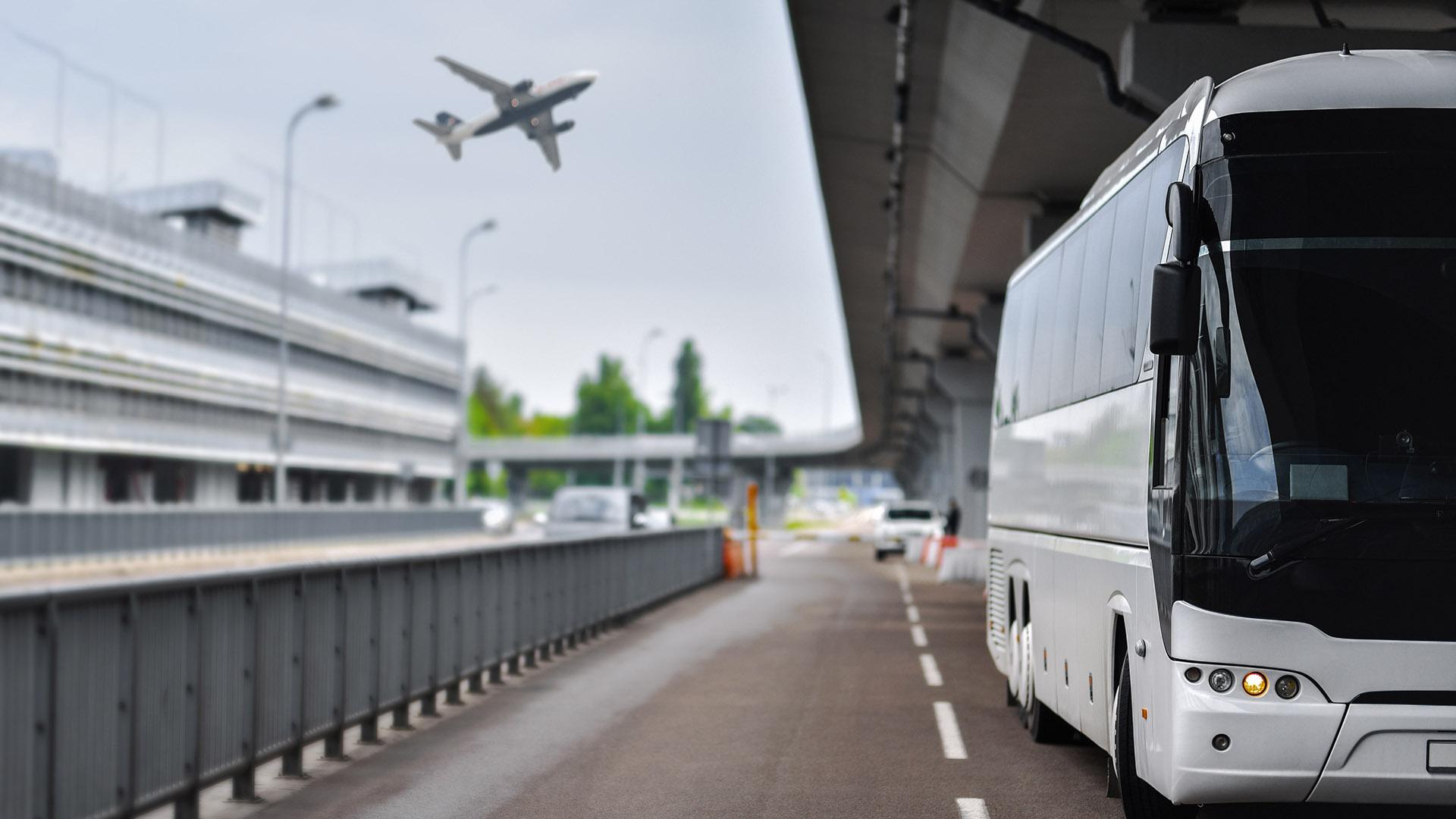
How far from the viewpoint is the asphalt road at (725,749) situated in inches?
327

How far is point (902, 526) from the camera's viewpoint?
48.6 meters

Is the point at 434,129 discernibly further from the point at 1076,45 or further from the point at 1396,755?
the point at 1396,755

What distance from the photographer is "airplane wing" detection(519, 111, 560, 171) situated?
15.6 metres

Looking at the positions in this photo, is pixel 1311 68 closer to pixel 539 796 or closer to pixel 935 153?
pixel 539 796

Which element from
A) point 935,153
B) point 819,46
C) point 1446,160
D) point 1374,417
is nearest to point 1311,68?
point 1446,160

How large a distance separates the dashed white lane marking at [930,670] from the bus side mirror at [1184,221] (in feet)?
26.8

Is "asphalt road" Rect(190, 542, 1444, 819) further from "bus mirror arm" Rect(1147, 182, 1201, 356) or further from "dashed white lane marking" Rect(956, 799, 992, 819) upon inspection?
"bus mirror arm" Rect(1147, 182, 1201, 356)

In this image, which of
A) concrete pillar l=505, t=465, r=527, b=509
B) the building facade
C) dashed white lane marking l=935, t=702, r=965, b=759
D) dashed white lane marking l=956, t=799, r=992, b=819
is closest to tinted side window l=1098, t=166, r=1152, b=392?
dashed white lane marking l=956, t=799, r=992, b=819

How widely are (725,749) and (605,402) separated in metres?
162

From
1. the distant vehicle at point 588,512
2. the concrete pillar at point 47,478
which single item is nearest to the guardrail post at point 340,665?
the distant vehicle at point 588,512

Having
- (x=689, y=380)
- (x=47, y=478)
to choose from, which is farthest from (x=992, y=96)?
(x=689, y=380)

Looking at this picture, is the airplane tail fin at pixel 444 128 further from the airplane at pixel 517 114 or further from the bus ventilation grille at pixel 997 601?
the bus ventilation grille at pixel 997 601

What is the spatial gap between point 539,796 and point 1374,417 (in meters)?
4.52

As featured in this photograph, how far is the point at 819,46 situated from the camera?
1872cm
